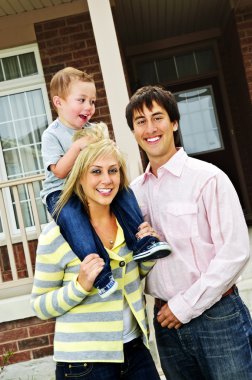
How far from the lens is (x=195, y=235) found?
1.68 metres

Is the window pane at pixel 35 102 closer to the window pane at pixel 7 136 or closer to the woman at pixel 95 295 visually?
the window pane at pixel 7 136

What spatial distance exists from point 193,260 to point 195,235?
9 cm

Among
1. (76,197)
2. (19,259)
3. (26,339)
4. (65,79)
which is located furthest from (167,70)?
(76,197)

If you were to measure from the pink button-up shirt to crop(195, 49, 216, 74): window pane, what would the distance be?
19.8ft

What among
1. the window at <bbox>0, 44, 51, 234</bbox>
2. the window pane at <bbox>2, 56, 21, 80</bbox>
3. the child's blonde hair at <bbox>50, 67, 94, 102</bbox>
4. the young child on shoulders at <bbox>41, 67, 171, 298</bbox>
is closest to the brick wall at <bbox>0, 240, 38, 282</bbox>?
the window at <bbox>0, 44, 51, 234</bbox>

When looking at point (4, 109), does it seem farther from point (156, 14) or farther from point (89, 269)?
point (89, 269)

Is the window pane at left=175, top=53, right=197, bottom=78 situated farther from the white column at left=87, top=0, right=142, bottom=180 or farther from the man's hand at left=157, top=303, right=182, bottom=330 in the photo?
the man's hand at left=157, top=303, right=182, bottom=330

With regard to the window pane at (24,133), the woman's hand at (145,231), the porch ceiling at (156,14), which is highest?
the porch ceiling at (156,14)

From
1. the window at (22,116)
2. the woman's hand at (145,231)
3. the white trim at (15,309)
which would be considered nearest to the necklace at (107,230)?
the woman's hand at (145,231)

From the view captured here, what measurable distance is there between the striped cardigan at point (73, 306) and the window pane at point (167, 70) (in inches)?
243

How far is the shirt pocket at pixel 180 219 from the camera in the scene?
169cm

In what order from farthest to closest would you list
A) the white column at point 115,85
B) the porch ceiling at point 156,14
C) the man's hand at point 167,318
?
the porch ceiling at point 156,14 < the white column at point 115,85 < the man's hand at point 167,318

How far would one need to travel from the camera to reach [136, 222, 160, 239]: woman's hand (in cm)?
171

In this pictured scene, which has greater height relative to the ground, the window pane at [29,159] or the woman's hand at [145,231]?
the window pane at [29,159]
